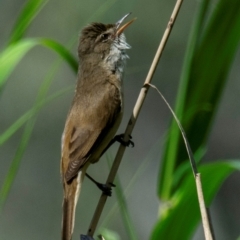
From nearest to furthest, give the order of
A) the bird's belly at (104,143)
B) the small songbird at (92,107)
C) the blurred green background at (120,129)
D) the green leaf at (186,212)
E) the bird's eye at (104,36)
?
the green leaf at (186,212)
the small songbird at (92,107)
the bird's belly at (104,143)
the bird's eye at (104,36)
the blurred green background at (120,129)

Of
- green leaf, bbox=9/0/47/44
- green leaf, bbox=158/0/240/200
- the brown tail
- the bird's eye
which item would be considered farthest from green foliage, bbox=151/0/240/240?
the bird's eye

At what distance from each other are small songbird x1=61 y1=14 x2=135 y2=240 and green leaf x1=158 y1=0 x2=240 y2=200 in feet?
1.34

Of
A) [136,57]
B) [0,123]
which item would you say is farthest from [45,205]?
[136,57]

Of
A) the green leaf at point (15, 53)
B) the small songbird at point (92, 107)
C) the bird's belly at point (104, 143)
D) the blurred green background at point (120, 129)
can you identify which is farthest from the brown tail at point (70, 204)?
the blurred green background at point (120, 129)

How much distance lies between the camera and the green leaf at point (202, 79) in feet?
5.95

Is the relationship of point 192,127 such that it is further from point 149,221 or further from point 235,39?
Answer: point 149,221

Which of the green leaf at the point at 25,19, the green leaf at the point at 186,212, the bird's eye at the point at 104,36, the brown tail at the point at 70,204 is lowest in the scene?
the brown tail at the point at 70,204

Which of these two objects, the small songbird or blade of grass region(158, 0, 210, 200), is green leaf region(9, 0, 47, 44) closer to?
blade of grass region(158, 0, 210, 200)

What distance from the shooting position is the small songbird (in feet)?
7.34

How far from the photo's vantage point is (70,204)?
2.12 m

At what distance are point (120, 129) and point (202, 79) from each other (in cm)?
248

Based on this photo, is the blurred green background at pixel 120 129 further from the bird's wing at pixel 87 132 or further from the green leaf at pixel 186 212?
the green leaf at pixel 186 212

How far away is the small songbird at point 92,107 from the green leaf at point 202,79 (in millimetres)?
408

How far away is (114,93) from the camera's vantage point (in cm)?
252
